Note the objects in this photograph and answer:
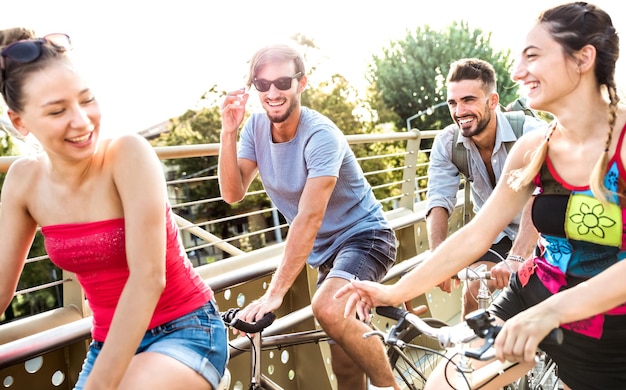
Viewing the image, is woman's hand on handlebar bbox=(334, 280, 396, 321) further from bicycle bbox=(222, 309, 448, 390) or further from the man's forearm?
the man's forearm

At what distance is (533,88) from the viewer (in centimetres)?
252

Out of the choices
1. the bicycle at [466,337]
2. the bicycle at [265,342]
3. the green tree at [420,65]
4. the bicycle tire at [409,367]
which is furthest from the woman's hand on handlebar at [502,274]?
the green tree at [420,65]

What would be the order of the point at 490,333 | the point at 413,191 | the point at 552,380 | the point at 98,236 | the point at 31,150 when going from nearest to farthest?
the point at 490,333
the point at 98,236
the point at 31,150
the point at 552,380
the point at 413,191

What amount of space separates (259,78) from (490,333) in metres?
2.19

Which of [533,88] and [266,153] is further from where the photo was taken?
[266,153]

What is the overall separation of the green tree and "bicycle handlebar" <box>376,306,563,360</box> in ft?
182

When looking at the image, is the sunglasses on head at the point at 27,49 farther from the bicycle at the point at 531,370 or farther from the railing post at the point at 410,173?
the railing post at the point at 410,173

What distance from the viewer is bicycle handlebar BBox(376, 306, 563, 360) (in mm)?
1984

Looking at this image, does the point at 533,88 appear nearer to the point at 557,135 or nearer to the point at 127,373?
the point at 557,135

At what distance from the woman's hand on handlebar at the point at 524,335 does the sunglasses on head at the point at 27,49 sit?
1.59 meters

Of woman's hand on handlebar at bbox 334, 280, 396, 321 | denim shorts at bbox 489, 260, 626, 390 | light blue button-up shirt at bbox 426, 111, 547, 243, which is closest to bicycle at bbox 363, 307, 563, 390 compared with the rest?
woman's hand on handlebar at bbox 334, 280, 396, 321

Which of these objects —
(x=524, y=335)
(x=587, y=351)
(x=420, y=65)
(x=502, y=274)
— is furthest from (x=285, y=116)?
(x=420, y=65)

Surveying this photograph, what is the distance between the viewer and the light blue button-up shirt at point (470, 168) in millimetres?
4544

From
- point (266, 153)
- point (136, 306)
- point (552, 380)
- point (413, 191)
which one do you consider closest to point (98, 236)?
point (136, 306)
